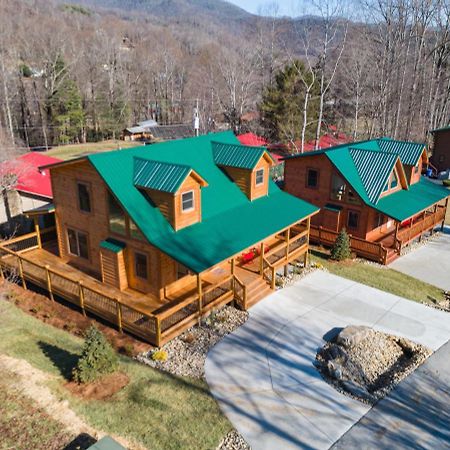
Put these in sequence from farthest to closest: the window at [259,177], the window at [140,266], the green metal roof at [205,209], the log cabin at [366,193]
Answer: the log cabin at [366,193] < the window at [259,177] < the window at [140,266] < the green metal roof at [205,209]

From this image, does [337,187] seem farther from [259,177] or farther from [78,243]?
[78,243]

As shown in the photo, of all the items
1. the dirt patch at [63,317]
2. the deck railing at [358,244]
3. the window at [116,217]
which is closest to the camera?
the dirt patch at [63,317]

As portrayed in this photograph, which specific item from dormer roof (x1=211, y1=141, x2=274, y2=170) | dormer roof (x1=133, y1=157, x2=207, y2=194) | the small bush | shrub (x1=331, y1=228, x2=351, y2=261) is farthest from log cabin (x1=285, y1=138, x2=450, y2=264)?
the small bush

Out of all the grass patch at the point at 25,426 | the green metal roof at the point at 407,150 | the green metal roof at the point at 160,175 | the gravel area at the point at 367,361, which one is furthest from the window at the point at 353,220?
the grass patch at the point at 25,426

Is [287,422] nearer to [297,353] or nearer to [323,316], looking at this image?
[297,353]

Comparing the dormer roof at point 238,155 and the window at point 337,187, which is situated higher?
the dormer roof at point 238,155

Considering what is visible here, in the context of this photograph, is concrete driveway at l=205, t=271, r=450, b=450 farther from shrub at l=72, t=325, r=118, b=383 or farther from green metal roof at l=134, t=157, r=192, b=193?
green metal roof at l=134, t=157, r=192, b=193

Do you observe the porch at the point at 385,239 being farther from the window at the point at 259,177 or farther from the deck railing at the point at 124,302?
the deck railing at the point at 124,302
